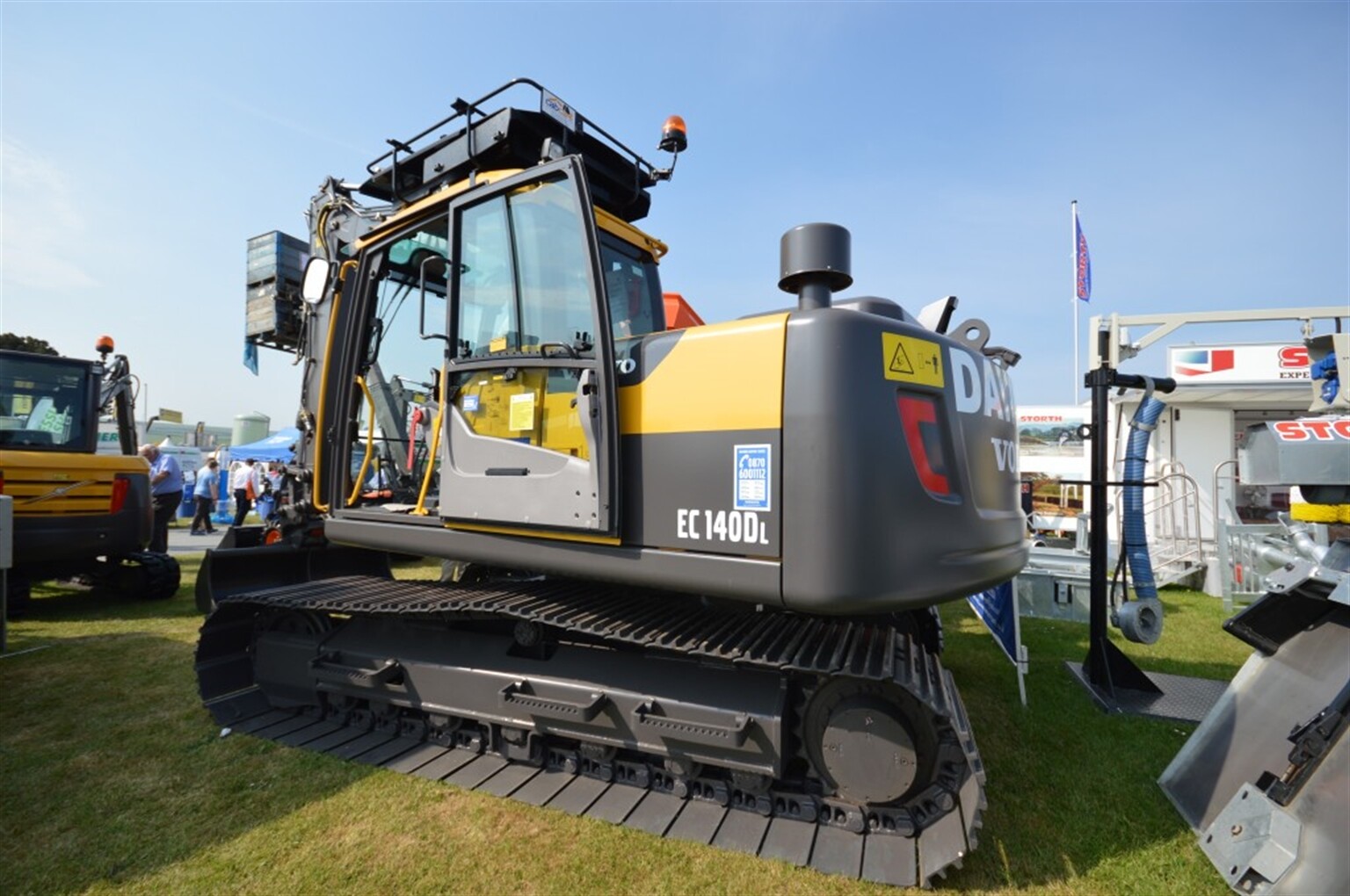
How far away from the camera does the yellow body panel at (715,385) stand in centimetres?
242

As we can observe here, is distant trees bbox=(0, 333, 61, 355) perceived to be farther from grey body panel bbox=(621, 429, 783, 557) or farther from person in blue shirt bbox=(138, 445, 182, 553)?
grey body panel bbox=(621, 429, 783, 557)

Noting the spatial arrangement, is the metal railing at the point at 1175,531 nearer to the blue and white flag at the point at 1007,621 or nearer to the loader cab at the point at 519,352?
the blue and white flag at the point at 1007,621

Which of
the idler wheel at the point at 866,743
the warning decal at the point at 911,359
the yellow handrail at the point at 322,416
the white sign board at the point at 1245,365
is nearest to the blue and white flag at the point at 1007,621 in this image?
the idler wheel at the point at 866,743

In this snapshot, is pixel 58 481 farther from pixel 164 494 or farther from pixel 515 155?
pixel 515 155

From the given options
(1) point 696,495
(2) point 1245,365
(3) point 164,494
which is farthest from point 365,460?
(2) point 1245,365

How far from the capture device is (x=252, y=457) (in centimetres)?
1805

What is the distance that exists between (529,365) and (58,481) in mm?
6283

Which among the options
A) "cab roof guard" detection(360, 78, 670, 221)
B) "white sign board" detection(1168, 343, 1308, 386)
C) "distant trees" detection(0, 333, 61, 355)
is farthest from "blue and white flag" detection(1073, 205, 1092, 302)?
"distant trees" detection(0, 333, 61, 355)

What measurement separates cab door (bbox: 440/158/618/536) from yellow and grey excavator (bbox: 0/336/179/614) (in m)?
5.69

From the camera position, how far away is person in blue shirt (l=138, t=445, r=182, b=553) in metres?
9.38

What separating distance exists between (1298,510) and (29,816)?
5879 millimetres

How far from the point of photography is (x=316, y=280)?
169 inches

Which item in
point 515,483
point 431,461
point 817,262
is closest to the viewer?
point 817,262

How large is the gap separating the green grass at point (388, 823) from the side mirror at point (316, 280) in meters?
2.70
